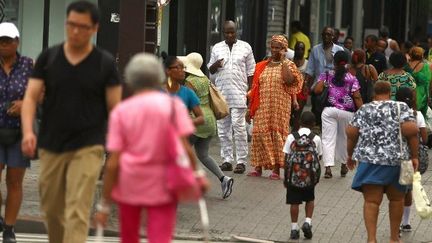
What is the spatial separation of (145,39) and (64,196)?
4.16 m

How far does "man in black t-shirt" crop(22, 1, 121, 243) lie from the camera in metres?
8.53

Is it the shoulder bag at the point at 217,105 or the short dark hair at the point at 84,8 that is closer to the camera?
the short dark hair at the point at 84,8

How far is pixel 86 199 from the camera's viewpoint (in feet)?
28.0

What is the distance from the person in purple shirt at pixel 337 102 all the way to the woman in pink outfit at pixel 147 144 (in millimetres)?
8742

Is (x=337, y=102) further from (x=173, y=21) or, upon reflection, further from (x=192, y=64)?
(x=173, y=21)

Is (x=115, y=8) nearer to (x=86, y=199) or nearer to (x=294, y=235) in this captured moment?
(x=294, y=235)

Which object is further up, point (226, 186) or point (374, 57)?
point (374, 57)

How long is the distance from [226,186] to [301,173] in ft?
7.56

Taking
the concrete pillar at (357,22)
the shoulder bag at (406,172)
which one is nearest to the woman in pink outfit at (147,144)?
the shoulder bag at (406,172)

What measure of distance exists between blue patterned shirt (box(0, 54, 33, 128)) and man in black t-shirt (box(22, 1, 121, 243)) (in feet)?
5.69

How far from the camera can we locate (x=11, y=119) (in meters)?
10.6

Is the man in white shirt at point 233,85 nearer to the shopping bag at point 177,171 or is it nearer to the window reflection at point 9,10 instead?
the window reflection at point 9,10

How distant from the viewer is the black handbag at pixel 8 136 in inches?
415

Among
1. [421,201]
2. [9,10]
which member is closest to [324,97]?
[9,10]
